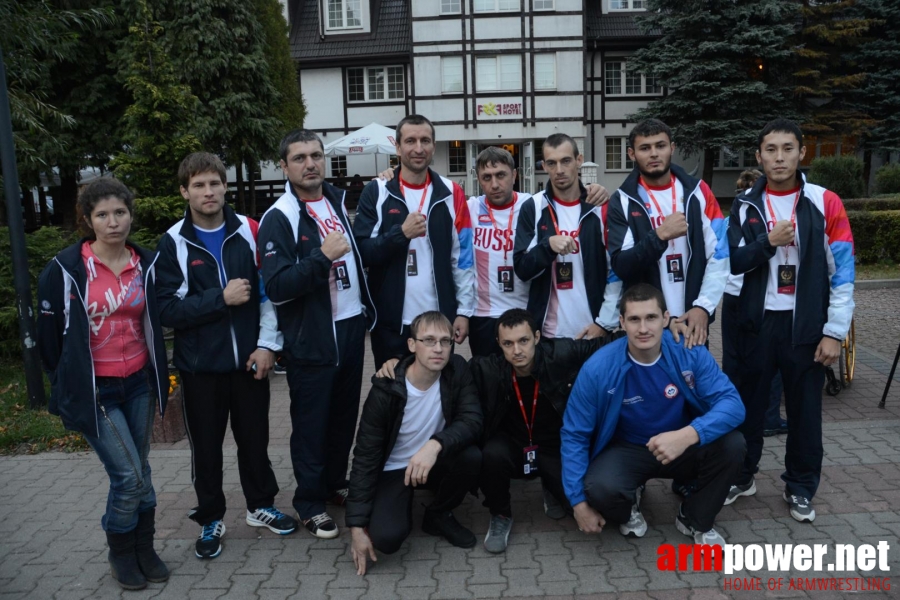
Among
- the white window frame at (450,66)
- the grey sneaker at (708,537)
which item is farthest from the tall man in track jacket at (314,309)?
the white window frame at (450,66)

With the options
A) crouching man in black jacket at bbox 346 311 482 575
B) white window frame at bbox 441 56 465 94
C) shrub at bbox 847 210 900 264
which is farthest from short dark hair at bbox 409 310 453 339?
white window frame at bbox 441 56 465 94

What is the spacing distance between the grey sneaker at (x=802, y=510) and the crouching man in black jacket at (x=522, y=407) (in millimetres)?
1334

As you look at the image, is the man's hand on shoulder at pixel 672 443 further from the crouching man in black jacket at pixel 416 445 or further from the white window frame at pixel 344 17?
the white window frame at pixel 344 17

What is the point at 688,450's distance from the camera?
4.09m

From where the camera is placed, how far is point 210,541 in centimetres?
421

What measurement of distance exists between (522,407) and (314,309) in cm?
139

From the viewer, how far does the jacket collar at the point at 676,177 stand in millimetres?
4473

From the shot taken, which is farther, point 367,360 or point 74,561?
point 367,360

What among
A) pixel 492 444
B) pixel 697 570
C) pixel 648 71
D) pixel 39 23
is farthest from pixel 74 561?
pixel 648 71

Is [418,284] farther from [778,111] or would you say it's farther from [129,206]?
[778,111]

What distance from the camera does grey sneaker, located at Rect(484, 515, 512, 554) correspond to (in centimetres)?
415

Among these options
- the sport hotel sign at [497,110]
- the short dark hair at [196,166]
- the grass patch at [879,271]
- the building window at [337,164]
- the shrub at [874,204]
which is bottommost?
the grass patch at [879,271]

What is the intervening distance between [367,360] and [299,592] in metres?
5.49

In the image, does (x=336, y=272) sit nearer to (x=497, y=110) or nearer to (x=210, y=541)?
(x=210, y=541)
